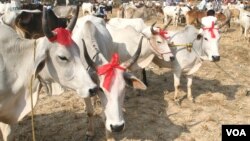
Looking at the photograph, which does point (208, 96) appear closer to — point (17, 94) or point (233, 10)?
point (17, 94)

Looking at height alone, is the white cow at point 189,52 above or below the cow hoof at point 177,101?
above

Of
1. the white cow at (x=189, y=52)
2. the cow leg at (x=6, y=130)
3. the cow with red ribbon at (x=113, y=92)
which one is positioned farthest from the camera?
the white cow at (x=189, y=52)

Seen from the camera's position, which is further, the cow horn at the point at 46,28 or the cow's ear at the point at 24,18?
the cow's ear at the point at 24,18

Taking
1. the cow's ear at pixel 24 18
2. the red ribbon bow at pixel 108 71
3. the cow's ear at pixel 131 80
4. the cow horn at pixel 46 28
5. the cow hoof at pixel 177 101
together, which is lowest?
the cow hoof at pixel 177 101

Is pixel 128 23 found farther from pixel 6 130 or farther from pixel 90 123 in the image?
pixel 6 130

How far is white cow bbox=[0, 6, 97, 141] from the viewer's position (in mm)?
3312

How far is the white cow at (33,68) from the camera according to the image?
331cm

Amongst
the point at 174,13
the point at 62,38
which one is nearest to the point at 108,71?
the point at 62,38

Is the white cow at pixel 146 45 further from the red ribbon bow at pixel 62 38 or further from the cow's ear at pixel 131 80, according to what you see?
the red ribbon bow at pixel 62 38

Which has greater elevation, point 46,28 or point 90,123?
point 46,28

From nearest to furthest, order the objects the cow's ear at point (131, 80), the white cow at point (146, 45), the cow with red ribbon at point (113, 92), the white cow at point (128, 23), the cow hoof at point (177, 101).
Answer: the cow with red ribbon at point (113, 92), the cow's ear at point (131, 80), the white cow at point (146, 45), the cow hoof at point (177, 101), the white cow at point (128, 23)

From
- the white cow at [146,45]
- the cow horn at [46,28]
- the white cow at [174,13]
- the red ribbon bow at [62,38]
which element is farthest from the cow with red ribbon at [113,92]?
the white cow at [174,13]

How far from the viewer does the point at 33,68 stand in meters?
3.45

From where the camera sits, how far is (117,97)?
3627 millimetres
